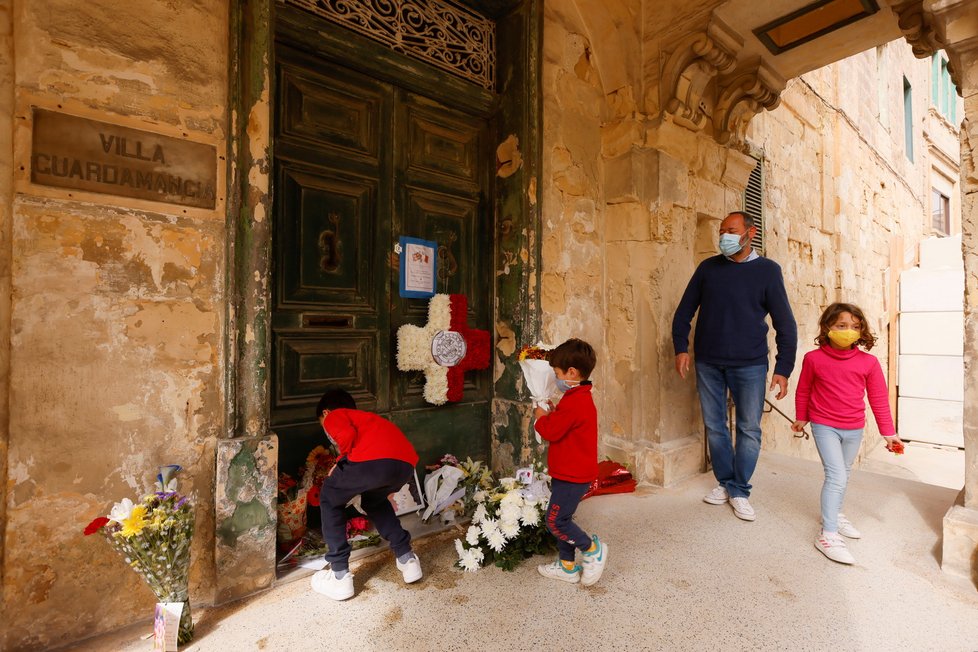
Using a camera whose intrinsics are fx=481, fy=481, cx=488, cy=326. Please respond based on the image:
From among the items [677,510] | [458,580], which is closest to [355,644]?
[458,580]

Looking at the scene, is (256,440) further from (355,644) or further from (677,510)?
(677,510)

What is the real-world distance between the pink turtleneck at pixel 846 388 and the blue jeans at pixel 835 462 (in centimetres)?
5

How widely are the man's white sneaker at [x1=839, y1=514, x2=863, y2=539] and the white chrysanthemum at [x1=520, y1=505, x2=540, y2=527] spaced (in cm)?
174

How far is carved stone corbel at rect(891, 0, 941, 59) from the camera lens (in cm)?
280

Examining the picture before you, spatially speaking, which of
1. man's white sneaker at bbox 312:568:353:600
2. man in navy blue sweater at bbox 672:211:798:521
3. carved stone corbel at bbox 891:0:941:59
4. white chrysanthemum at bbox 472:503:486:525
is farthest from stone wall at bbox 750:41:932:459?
man's white sneaker at bbox 312:568:353:600

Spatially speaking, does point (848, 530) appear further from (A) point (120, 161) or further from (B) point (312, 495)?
(A) point (120, 161)

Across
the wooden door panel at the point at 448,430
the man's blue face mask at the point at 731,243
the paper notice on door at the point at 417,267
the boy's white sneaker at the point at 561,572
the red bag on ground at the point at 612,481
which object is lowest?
the boy's white sneaker at the point at 561,572

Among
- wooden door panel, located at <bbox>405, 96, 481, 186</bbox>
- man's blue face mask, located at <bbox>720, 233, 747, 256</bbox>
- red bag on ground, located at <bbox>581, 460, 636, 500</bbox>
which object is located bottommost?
red bag on ground, located at <bbox>581, 460, 636, 500</bbox>

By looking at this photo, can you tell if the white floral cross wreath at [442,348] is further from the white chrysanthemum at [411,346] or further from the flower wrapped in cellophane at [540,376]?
the flower wrapped in cellophane at [540,376]

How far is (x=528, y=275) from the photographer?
10.2 feet

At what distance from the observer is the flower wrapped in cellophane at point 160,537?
162 centimetres

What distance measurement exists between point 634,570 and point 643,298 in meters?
1.89

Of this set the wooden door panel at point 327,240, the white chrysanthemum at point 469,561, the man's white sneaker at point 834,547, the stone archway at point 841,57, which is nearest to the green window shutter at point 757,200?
the stone archway at point 841,57

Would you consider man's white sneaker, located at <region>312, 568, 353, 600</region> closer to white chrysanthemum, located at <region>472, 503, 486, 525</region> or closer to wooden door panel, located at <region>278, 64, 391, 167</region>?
white chrysanthemum, located at <region>472, 503, 486, 525</region>
